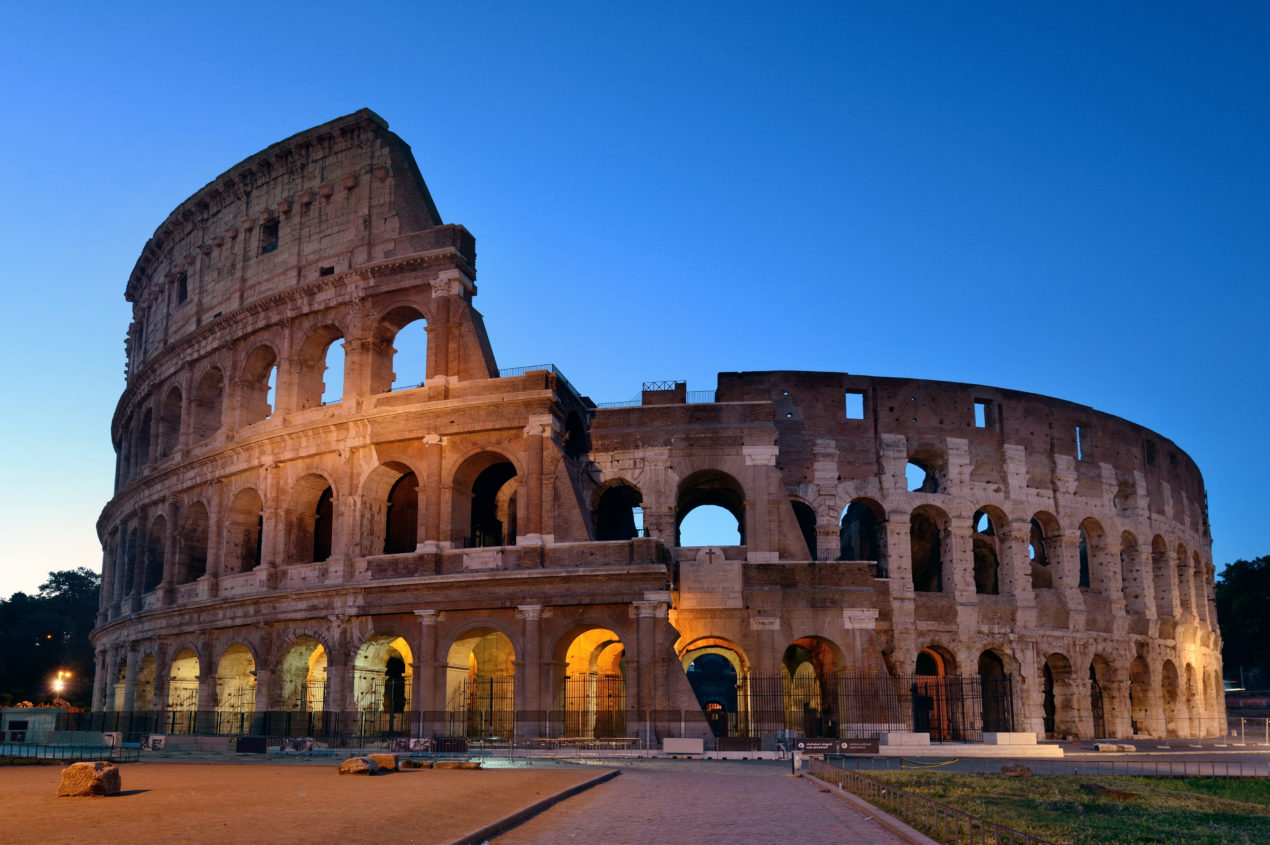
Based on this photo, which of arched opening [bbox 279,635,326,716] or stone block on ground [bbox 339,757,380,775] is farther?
arched opening [bbox 279,635,326,716]

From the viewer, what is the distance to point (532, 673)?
25875mm

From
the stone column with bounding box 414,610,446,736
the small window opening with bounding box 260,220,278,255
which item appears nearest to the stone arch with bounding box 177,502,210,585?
the small window opening with bounding box 260,220,278,255

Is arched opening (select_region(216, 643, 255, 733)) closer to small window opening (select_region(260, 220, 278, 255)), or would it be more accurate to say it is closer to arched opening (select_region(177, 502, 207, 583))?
arched opening (select_region(177, 502, 207, 583))

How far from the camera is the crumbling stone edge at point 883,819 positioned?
984 centimetres

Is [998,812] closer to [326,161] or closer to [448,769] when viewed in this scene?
[448,769]

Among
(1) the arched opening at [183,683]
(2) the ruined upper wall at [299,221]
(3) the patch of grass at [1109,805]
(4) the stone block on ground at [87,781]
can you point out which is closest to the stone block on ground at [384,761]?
(4) the stone block on ground at [87,781]

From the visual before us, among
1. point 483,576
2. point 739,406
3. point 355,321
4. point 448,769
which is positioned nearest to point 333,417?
point 355,321

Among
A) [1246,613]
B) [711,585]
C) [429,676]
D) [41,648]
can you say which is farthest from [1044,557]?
[41,648]

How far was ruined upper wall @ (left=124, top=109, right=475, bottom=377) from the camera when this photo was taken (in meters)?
30.7

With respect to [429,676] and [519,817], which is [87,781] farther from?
[429,676]

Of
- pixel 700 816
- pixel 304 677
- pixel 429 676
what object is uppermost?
pixel 429 676

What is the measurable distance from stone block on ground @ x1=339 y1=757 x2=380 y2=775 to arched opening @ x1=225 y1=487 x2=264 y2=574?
15220mm

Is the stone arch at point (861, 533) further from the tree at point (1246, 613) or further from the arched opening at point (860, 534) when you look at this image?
the tree at point (1246, 613)

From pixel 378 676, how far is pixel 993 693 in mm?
18772
